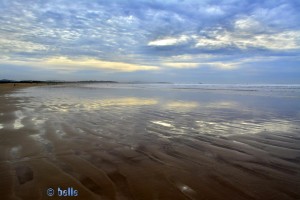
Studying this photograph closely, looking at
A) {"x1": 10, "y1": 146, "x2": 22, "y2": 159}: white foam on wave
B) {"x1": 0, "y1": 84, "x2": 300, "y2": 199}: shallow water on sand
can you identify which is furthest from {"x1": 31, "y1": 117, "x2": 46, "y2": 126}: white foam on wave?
{"x1": 10, "y1": 146, "x2": 22, "y2": 159}: white foam on wave

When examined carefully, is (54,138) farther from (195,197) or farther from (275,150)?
(275,150)

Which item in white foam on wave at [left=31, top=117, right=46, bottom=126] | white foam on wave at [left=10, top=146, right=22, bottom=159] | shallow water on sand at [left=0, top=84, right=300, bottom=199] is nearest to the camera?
shallow water on sand at [left=0, top=84, right=300, bottom=199]

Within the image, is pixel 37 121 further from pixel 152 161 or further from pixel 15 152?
pixel 152 161

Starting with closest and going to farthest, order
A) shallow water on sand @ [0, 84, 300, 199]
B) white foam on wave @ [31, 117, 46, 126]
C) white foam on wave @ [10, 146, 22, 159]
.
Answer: shallow water on sand @ [0, 84, 300, 199]
white foam on wave @ [10, 146, 22, 159]
white foam on wave @ [31, 117, 46, 126]

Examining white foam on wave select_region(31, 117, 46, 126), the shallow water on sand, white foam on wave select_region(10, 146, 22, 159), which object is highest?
the shallow water on sand

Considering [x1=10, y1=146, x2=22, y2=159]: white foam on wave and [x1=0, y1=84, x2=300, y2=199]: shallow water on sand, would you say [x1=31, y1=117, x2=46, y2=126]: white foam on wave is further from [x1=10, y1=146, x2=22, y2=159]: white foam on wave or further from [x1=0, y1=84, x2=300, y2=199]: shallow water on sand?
[x1=10, y1=146, x2=22, y2=159]: white foam on wave

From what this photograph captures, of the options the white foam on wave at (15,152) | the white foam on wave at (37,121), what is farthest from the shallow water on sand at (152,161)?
the white foam on wave at (37,121)

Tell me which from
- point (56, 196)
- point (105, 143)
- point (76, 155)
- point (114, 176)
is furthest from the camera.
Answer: point (105, 143)

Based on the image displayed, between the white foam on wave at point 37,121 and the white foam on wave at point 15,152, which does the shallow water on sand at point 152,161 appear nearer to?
the white foam on wave at point 15,152

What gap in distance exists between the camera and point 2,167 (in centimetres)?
408

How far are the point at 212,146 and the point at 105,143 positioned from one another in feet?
7.98

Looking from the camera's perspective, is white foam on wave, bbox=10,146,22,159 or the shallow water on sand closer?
the shallow water on sand

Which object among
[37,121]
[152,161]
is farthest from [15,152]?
[37,121]

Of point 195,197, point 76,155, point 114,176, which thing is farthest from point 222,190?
point 76,155
